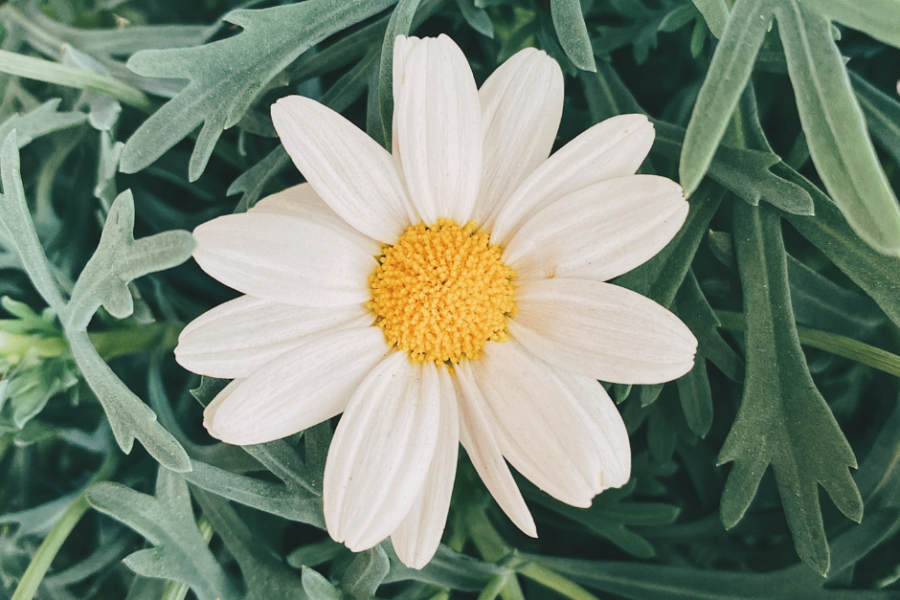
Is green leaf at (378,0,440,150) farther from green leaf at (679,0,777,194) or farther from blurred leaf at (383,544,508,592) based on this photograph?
blurred leaf at (383,544,508,592)

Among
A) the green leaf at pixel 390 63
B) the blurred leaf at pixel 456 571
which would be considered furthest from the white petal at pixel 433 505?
the green leaf at pixel 390 63

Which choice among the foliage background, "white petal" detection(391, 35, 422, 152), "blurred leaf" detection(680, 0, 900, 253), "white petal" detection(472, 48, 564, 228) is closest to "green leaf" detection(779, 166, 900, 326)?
the foliage background

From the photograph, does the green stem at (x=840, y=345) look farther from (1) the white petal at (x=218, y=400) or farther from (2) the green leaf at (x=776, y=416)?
(1) the white petal at (x=218, y=400)

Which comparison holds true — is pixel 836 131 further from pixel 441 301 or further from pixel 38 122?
pixel 38 122

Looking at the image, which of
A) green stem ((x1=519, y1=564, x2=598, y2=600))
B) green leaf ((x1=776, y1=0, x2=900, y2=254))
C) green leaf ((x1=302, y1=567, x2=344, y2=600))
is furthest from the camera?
green stem ((x1=519, y1=564, x2=598, y2=600))

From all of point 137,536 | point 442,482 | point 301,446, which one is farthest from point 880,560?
point 137,536

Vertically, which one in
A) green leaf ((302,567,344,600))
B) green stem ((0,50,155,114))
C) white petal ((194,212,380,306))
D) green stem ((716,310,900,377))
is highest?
green stem ((0,50,155,114))

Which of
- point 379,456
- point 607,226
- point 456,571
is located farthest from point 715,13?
point 456,571
